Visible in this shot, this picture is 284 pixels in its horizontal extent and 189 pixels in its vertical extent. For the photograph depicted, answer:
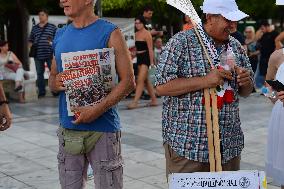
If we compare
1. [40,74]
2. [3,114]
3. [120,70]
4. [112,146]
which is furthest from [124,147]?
[40,74]

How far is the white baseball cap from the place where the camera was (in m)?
3.01

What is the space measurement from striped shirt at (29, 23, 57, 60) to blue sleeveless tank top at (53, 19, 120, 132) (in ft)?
26.3

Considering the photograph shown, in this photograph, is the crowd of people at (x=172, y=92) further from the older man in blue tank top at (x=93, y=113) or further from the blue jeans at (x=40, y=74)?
the blue jeans at (x=40, y=74)

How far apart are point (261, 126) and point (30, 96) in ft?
15.8

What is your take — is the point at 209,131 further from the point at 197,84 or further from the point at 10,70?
the point at 10,70

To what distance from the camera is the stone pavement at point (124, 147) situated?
5.43 m

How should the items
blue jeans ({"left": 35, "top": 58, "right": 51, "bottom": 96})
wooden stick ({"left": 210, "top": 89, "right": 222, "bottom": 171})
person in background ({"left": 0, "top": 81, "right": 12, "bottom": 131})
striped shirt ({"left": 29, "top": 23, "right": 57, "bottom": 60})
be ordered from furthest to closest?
→ blue jeans ({"left": 35, "top": 58, "right": 51, "bottom": 96}) → striped shirt ({"left": 29, "top": 23, "right": 57, "bottom": 60}) → person in background ({"left": 0, "top": 81, "right": 12, "bottom": 131}) → wooden stick ({"left": 210, "top": 89, "right": 222, "bottom": 171})

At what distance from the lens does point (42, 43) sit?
36.6 ft

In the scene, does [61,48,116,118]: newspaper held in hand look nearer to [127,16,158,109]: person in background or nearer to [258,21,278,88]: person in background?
[127,16,158,109]: person in background

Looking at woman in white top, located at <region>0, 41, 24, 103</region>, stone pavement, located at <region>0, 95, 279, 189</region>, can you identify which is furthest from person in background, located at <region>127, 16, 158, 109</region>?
woman in white top, located at <region>0, 41, 24, 103</region>

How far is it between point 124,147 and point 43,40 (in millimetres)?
4939

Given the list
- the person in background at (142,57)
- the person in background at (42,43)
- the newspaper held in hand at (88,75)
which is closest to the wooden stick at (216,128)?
the newspaper held in hand at (88,75)

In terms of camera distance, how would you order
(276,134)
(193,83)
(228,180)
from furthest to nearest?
(276,134)
(193,83)
(228,180)

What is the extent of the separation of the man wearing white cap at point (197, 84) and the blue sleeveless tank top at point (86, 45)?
0.33m
